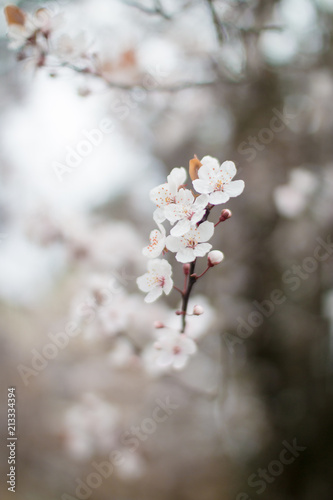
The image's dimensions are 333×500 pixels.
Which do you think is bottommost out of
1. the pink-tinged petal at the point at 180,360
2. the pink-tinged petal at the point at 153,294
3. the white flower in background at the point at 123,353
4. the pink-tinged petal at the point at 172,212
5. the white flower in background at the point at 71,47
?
the pink-tinged petal at the point at 180,360

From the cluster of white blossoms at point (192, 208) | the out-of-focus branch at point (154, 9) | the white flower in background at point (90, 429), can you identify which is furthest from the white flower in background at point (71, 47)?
the white flower in background at point (90, 429)

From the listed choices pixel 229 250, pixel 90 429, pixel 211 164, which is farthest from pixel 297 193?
pixel 90 429

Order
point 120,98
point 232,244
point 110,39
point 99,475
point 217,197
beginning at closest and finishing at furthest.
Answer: point 217,197
point 120,98
point 110,39
point 232,244
point 99,475

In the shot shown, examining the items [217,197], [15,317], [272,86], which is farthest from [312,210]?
[15,317]

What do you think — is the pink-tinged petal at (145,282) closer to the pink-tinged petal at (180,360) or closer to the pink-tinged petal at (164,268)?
the pink-tinged petal at (164,268)

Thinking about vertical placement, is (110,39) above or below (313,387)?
above

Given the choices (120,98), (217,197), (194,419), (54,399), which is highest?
(120,98)

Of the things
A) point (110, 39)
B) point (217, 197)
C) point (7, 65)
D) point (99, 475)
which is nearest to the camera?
point (217, 197)

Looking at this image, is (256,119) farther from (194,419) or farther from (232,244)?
(194,419)

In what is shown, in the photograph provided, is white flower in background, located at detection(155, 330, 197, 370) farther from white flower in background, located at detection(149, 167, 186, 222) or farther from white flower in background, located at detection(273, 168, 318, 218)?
white flower in background, located at detection(273, 168, 318, 218)
